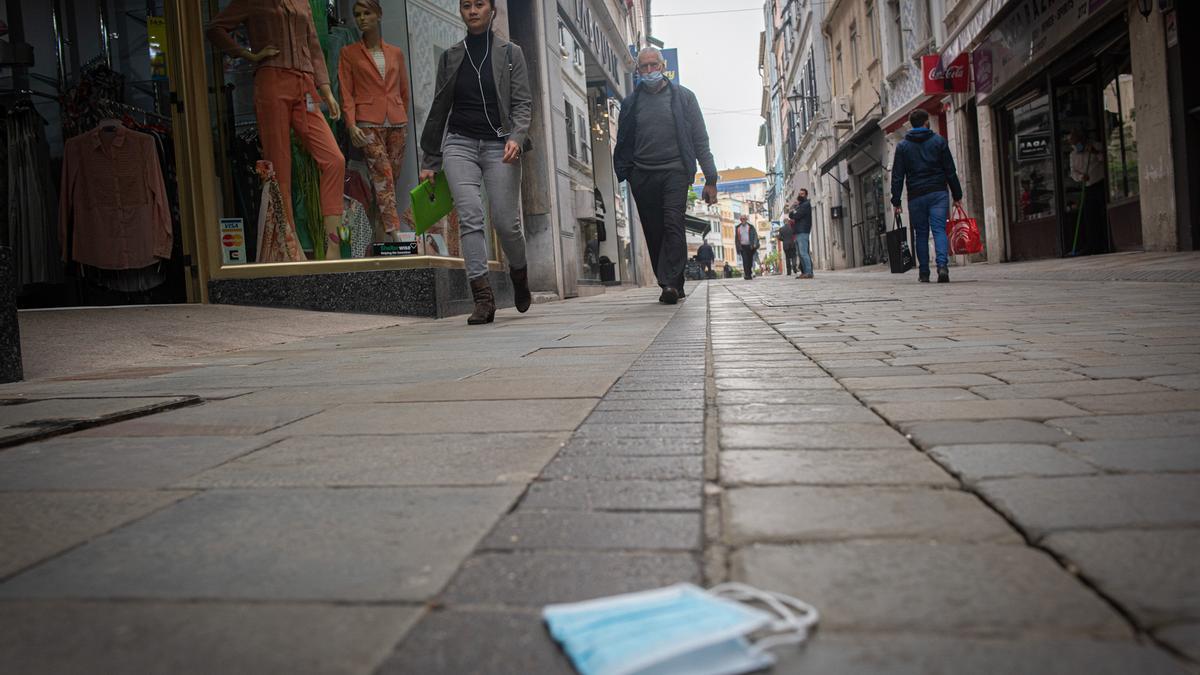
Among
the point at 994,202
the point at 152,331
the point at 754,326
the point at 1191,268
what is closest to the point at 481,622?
the point at 754,326

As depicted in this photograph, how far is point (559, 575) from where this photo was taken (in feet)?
3.77

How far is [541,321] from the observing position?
6.86 metres

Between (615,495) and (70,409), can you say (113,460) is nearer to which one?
(70,409)

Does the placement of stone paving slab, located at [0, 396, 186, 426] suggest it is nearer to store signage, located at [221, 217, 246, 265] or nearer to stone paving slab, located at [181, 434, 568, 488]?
stone paving slab, located at [181, 434, 568, 488]

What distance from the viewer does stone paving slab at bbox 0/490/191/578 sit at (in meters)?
1.38

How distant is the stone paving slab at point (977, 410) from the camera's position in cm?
219

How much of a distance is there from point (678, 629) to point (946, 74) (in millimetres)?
17754

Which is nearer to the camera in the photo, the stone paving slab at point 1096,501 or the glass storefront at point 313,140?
the stone paving slab at point 1096,501

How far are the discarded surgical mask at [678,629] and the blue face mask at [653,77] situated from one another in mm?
7492

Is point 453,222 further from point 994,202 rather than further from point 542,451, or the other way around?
point 994,202

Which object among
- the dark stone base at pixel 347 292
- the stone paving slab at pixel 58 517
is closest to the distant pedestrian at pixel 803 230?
the dark stone base at pixel 347 292

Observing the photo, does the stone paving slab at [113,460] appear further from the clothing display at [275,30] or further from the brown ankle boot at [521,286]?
the clothing display at [275,30]

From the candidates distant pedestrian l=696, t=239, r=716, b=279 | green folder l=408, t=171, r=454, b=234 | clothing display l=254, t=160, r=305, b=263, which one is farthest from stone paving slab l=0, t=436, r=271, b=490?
distant pedestrian l=696, t=239, r=716, b=279

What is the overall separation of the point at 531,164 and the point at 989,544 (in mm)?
12686
